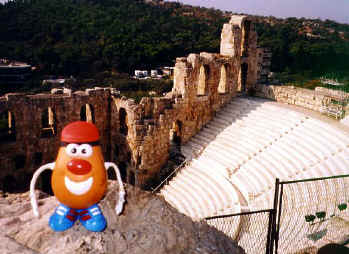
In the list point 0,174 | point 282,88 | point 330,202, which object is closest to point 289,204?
point 330,202

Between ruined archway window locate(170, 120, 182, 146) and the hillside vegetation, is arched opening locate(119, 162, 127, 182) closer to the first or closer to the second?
ruined archway window locate(170, 120, 182, 146)

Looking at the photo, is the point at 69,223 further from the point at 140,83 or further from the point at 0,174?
the point at 140,83

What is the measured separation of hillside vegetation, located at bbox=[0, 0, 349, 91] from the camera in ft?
154

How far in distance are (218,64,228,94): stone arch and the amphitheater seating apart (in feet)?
6.68

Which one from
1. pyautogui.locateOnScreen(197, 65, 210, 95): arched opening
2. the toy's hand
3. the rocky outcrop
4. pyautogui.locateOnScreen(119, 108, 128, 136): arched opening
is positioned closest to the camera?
the rocky outcrop

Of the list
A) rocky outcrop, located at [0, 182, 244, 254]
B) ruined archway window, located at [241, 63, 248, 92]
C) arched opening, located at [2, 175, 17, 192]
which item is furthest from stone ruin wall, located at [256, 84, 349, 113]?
rocky outcrop, located at [0, 182, 244, 254]

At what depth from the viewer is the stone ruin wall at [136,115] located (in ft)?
66.2

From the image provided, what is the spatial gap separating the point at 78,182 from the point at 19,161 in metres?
14.4

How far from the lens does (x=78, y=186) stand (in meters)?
7.65

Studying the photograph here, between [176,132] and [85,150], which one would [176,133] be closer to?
[176,132]

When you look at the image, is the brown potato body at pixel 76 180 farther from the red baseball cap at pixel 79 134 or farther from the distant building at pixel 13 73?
the distant building at pixel 13 73

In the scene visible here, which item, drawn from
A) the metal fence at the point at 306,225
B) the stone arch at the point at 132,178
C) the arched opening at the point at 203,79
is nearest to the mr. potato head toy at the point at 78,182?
the metal fence at the point at 306,225

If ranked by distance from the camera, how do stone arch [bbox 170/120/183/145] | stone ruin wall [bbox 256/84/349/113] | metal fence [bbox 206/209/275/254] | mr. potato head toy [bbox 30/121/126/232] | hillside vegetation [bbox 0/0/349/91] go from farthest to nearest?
hillside vegetation [bbox 0/0/349/91] → stone arch [bbox 170/120/183/145] → stone ruin wall [bbox 256/84/349/113] → metal fence [bbox 206/209/275/254] → mr. potato head toy [bbox 30/121/126/232]

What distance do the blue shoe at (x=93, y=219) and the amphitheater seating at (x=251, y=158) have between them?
8.56 m
